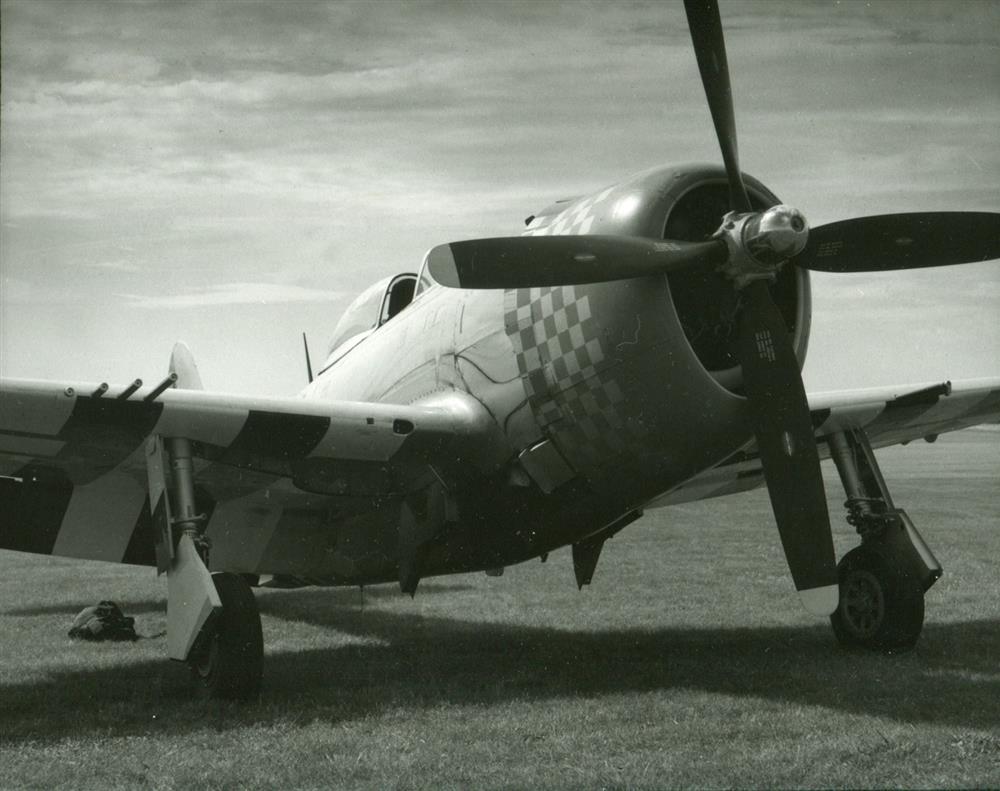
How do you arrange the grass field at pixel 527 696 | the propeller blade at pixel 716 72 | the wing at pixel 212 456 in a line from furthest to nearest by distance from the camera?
the wing at pixel 212 456, the propeller blade at pixel 716 72, the grass field at pixel 527 696

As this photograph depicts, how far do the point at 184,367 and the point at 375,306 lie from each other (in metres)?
2.67

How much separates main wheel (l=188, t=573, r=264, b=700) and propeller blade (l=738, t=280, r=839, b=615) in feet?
9.53

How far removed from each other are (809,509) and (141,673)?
432 centimetres

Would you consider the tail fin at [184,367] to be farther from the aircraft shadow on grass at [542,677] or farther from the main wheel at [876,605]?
the main wheel at [876,605]

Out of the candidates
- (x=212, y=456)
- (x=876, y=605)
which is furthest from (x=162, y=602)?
(x=876, y=605)

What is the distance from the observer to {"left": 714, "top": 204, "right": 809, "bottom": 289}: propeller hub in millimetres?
5426

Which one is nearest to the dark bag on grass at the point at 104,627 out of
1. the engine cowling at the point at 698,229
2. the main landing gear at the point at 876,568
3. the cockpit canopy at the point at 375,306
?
the cockpit canopy at the point at 375,306

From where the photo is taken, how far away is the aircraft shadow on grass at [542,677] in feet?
18.9

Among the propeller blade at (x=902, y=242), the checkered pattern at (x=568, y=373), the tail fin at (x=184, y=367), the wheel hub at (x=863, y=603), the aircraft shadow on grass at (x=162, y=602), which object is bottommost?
the aircraft shadow on grass at (x=162, y=602)

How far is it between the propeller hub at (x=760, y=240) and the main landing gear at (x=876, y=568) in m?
2.77

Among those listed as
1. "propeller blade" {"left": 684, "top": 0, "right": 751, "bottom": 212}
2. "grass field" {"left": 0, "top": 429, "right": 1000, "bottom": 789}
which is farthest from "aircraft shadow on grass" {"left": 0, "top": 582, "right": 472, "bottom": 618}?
"propeller blade" {"left": 684, "top": 0, "right": 751, "bottom": 212}

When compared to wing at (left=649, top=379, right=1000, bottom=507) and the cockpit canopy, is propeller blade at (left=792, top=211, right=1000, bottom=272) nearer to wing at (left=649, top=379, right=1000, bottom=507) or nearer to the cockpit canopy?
wing at (left=649, top=379, right=1000, bottom=507)

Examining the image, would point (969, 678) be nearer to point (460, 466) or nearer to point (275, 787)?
point (460, 466)

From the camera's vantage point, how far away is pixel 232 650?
6137mm
